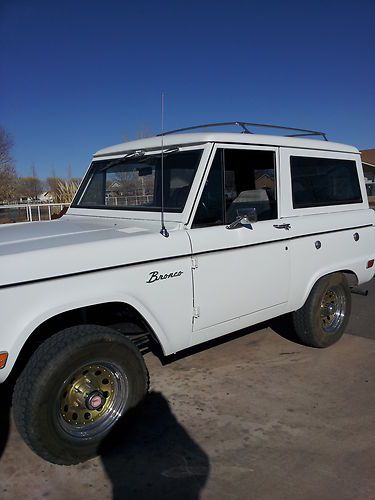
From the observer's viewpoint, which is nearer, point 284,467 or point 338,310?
point 284,467

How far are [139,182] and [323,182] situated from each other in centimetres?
184

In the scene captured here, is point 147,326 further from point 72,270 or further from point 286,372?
point 286,372

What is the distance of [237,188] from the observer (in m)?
3.63

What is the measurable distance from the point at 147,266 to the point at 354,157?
3110mm

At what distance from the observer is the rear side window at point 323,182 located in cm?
397

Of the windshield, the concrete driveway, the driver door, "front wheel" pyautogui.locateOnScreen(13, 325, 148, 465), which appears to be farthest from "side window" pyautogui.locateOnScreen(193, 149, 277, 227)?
the concrete driveway

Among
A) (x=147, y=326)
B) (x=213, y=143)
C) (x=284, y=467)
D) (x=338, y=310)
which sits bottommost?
(x=284, y=467)

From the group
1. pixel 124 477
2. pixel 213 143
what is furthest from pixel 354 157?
pixel 124 477

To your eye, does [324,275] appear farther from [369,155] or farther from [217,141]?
[369,155]

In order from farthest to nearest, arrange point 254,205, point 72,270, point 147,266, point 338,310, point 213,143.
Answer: point 338,310
point 254,205
point 213,143
point 147,266
point 72,270

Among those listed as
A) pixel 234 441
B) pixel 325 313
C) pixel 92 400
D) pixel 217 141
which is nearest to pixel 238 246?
pixel 217 141

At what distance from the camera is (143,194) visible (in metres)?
3.90

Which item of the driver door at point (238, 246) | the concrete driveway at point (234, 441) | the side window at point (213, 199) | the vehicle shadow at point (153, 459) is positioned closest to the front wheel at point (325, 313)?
the concrete driveway at point (234, 441)

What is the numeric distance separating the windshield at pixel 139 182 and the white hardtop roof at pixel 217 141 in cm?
9
